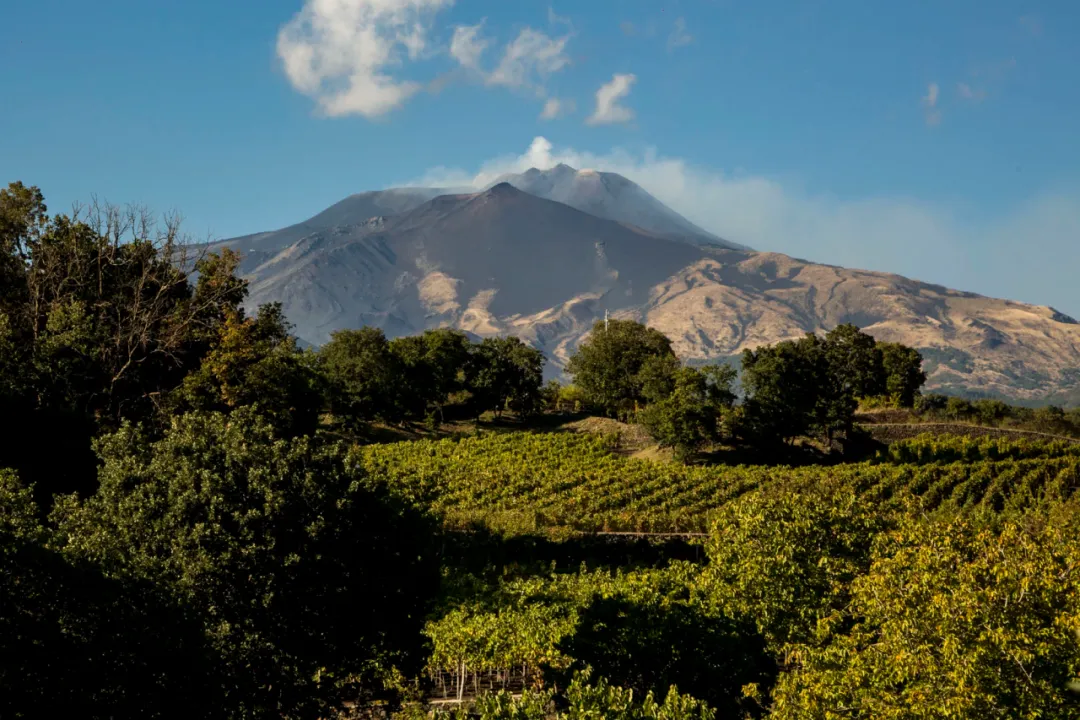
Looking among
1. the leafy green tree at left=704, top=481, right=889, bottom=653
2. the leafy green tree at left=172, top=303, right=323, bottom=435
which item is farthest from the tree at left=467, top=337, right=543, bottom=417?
the leafy green tree at left=704, top=481, right=889, bottom=653

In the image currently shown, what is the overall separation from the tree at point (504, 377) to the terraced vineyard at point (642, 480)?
16754 millimetres

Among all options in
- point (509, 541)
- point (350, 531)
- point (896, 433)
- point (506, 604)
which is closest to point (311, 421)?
point (509, 541)

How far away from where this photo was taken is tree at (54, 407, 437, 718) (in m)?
16.9

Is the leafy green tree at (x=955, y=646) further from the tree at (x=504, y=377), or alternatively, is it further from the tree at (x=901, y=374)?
the tree at (x=901, y=374)

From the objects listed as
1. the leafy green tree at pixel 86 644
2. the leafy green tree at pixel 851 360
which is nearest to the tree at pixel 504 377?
the leafy green tree at pixel 851 360

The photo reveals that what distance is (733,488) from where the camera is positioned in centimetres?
4662

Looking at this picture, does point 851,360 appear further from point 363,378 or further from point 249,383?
point 249,383

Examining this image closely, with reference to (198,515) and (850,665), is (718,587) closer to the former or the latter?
(850,665)

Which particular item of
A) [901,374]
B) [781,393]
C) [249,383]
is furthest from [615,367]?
[249,383]

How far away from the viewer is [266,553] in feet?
57.6

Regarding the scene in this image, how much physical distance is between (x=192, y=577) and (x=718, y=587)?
45.7ft

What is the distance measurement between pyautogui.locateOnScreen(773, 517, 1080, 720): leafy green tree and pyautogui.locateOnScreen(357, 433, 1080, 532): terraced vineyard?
77.3 ft

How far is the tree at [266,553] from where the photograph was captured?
16.9 m

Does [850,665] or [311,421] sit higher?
[311,421]
